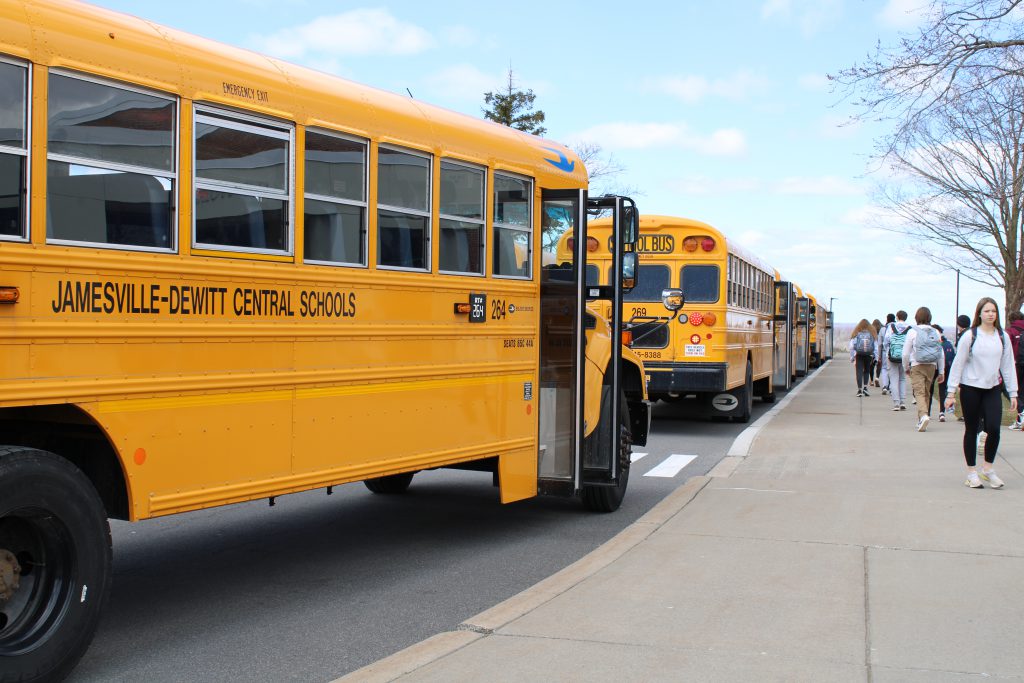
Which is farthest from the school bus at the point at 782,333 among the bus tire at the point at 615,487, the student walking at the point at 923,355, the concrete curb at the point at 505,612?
the concrete curb at the point at 505,612

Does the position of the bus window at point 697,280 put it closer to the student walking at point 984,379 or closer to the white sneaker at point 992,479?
the student walking at point 984,379

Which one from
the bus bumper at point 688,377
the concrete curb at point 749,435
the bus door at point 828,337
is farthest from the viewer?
the bus door at point 828,337

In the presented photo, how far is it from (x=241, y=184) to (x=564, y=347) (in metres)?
3.40

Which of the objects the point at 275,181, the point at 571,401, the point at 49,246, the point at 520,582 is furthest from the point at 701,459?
the point at 49,246

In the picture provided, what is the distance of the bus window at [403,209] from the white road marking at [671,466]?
541 cm

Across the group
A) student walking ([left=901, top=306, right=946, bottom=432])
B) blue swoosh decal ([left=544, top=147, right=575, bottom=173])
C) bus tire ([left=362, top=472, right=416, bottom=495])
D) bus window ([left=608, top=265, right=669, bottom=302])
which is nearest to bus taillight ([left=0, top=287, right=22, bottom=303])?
blue swoosh decal ([left=544, top=147, right=575, bottom=173])

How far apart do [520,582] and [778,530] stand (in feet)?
6.99

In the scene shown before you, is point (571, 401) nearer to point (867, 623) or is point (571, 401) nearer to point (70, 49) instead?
point (867, 623)

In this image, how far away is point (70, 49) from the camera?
14.5 ft

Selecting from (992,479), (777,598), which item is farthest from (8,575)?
(992,479)

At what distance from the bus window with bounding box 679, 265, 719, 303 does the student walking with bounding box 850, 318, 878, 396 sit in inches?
355

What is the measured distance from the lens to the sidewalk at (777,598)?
4527 mm

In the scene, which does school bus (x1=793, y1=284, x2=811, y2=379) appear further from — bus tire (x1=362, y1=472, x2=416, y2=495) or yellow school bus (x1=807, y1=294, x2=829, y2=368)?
bus tire (x1=362, y1=472, x2=416, y2=495)

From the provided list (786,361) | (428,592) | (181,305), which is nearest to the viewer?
(181,305)
